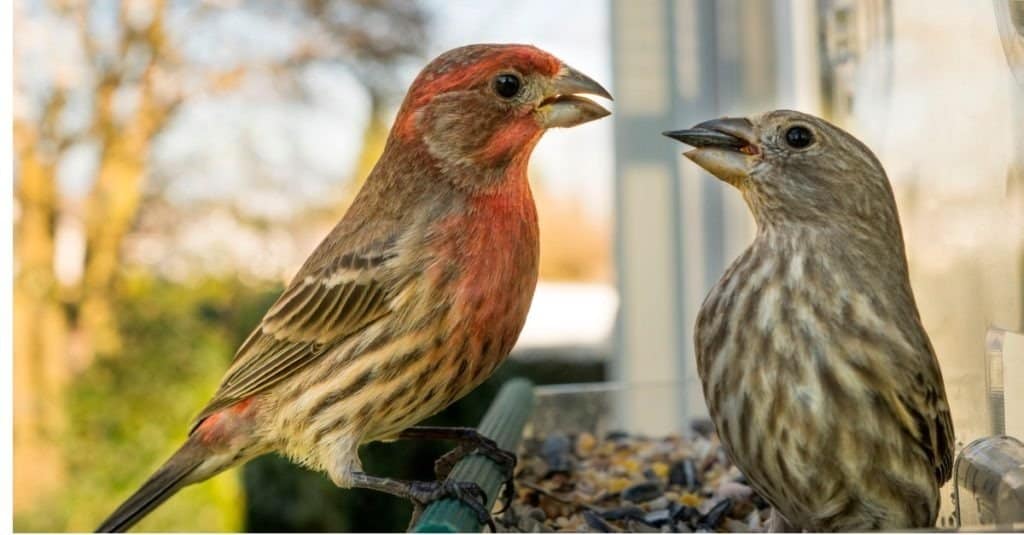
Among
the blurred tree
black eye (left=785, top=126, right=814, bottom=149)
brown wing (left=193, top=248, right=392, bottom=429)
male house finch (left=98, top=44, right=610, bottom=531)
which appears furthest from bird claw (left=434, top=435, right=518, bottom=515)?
the blurred tree

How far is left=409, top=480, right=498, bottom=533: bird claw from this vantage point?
152 centimetres

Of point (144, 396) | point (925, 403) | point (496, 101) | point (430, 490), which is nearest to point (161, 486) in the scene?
point (430, 490)

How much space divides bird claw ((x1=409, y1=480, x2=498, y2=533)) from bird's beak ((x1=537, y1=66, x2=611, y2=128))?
52 centimetres

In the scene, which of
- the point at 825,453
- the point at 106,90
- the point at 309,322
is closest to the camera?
the point at 825,453

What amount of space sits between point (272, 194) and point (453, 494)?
5.46m

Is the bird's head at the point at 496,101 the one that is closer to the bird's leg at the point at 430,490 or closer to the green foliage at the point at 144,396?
the bird's leg at the point at 430,490

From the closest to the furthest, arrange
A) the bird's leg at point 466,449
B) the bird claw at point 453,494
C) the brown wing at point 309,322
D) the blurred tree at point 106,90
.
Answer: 1. the bird claw at point 453,494
2. the brown wing at point 309,322
3. the bird's leg at point 466,449
4. the blurred tree at point 106,90

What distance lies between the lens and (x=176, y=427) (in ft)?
20.1

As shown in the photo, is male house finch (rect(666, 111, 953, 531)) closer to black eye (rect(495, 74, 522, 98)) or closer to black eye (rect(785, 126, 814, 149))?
black eye (rect(785, 126, 814, 149))

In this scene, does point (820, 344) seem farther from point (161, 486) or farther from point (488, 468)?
point (161, 486)

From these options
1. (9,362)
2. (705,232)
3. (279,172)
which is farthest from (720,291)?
(279,172)

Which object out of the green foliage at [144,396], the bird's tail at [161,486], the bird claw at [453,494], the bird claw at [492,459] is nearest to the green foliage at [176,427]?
the green foliage at [144,396]

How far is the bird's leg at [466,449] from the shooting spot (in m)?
1.83

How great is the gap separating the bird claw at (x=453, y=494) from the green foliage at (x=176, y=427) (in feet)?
11.0
